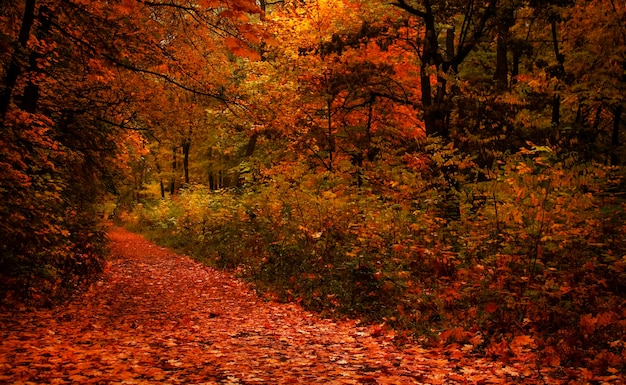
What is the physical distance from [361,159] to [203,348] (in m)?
12.5

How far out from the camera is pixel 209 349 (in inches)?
235

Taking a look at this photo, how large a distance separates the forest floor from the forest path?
0.01m

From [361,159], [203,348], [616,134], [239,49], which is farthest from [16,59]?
[616,134]

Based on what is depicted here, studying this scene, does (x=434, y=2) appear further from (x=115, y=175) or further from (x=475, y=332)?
(x=115, y=175)

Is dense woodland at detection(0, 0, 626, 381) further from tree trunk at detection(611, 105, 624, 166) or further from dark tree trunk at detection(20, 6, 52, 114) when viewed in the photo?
tree trunk at detection(611, 105, 624, 166)

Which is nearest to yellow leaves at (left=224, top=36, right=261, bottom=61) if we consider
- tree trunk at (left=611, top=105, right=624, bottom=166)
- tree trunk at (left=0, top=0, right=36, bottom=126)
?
tree trunk at (left=0, top=0, right=36, bottom=126)

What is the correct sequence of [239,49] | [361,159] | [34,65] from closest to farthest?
[239,49]
[34,65]
[361,159]

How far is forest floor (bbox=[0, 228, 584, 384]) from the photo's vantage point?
4648 millimetres

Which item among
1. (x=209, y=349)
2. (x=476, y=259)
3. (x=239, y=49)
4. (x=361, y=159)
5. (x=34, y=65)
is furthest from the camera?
(x=361, y=159)

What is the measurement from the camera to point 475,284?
23.0 ft

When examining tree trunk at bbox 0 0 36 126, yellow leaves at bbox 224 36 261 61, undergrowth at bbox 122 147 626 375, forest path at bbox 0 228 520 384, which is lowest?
forest path at bbox 0 228 520 384

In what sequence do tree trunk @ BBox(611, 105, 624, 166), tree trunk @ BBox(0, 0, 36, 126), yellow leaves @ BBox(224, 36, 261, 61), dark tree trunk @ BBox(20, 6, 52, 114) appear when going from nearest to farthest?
1. yellow leaves @ BBox(224, 36, 261, 61)
2. tree trunk @ BBox(0, 0, 36, 126)
3. dark tree trunk @ BBox(20, 6, 52, 114)
4. tree trunk @ BBox(611, 105, 624, 166)

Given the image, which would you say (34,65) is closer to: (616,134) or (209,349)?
(209,349)

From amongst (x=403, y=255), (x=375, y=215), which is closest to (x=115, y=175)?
(x=375, y=215)
